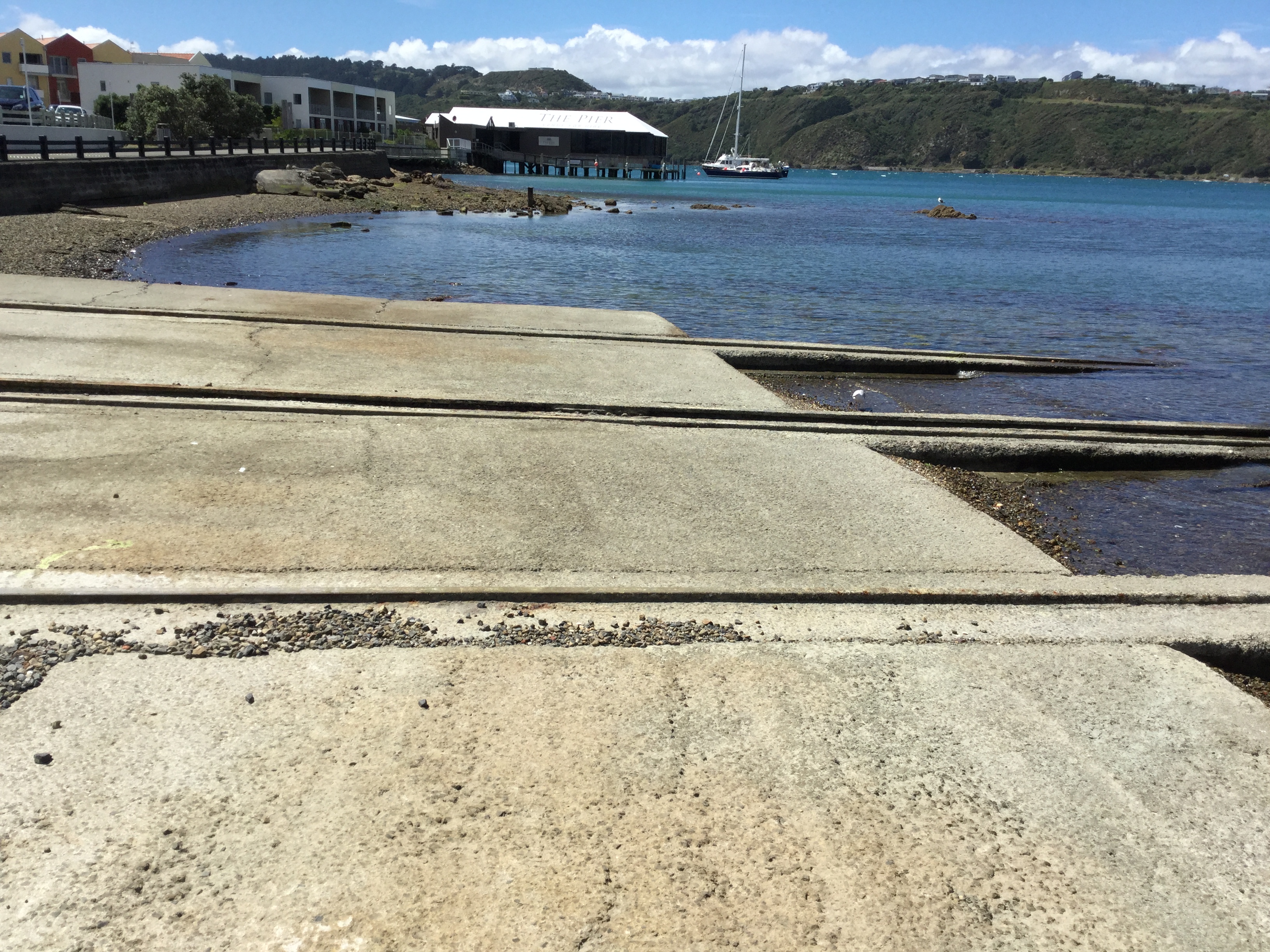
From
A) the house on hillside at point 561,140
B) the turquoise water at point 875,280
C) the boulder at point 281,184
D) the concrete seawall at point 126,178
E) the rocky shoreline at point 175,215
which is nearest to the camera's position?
the turquoise water at point 875,280

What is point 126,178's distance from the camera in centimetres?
3303

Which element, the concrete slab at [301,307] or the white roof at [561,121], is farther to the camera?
the white roof at [561,121]

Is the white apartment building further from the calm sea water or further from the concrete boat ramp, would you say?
the concrete boat ramp

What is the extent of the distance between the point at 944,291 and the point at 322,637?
2295 centimetres

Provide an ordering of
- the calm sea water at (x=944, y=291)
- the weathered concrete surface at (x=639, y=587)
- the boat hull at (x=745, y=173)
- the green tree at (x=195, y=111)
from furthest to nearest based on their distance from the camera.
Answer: the boat hull at (x=745, y=173) → the green tree at (x=195, y=111) → the calm sea water at (x=944, y=291) → the weathered concrete surface at (x=639, y=587)

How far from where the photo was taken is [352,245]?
2912 cm

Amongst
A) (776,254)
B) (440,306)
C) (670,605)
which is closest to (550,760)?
(670,605)

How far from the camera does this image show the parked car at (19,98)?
151 ft

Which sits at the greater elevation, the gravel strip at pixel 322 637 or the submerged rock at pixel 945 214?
the submerged rock at pixel 945 214

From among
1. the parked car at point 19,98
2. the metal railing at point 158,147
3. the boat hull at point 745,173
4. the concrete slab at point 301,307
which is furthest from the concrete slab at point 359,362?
the boat hull at point 745,173

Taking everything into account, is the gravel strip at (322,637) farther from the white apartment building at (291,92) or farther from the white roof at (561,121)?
the white roof at (561,121)

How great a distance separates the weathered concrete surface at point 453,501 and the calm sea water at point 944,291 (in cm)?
174

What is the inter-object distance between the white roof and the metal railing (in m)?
33.2

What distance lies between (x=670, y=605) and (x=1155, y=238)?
55.3 m
